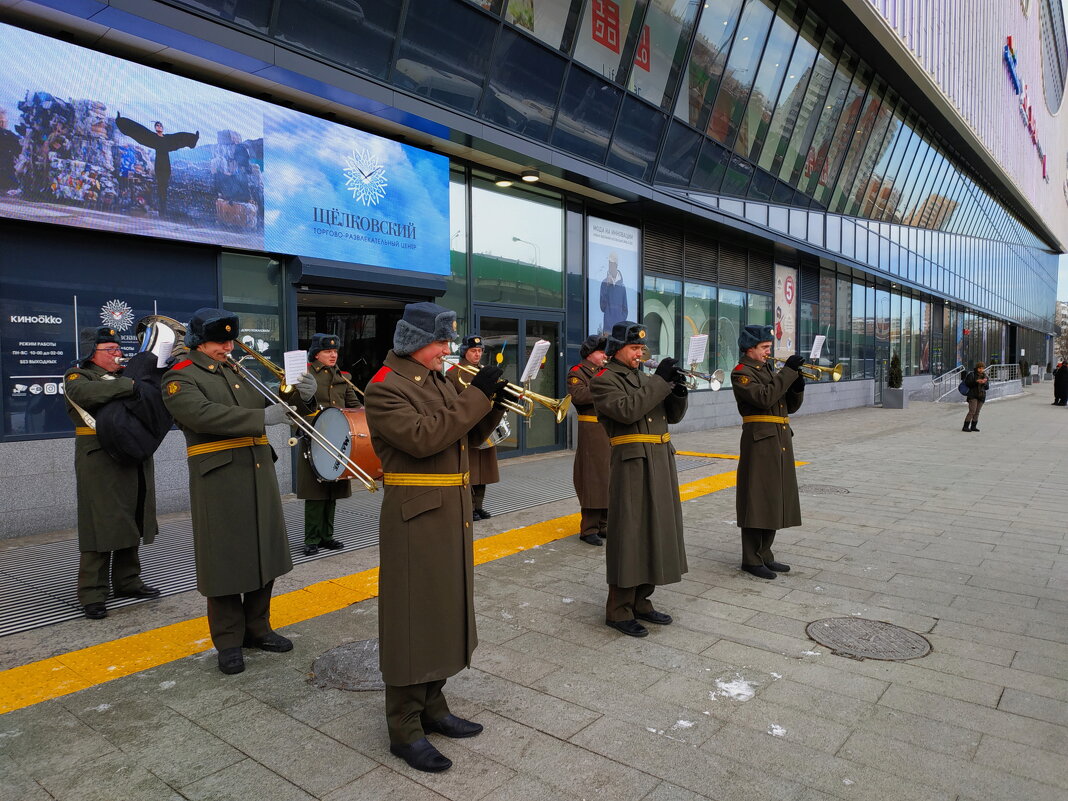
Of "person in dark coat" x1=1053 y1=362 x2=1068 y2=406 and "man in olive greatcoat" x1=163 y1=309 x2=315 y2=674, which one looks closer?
"man in olive greatcoat" x1=163 y1=309 x2=315 y2=674

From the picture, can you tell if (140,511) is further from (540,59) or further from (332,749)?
(540,59)

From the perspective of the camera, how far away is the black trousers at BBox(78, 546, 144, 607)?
5.12 metres

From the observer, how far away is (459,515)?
342 cm

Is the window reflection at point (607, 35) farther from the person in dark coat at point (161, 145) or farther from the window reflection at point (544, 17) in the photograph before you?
the person in dark coat at point (161, 145)

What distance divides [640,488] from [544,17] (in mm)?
9338

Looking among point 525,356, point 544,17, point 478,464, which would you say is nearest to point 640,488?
point 478,464

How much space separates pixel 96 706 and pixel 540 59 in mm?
10810

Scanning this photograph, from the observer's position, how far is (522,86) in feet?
38.1

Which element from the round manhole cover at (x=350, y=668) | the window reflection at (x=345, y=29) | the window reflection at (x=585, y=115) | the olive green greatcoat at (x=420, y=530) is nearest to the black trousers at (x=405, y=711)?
the olive green greatcoat at (x=420, y=530)

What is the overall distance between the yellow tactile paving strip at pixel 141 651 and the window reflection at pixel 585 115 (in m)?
8.62

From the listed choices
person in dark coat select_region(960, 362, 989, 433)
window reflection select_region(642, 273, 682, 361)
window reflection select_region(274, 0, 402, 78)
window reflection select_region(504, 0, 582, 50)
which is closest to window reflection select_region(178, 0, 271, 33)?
window reflection select_region(274, 0, 402, 78)

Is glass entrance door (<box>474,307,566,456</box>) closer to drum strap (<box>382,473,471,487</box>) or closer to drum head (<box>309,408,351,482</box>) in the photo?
drum head (<box>309,408,351,482</box>)

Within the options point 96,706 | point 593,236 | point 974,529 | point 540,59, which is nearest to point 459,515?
point 96,706

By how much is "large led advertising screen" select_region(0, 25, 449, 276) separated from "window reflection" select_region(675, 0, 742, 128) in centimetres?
691
